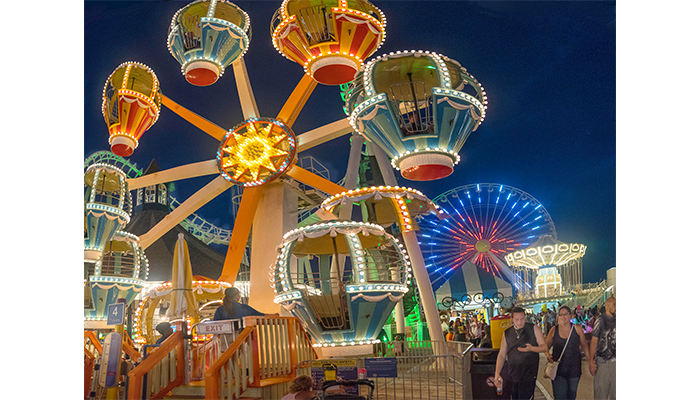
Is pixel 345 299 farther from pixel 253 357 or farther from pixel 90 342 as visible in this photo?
pixel 90 342

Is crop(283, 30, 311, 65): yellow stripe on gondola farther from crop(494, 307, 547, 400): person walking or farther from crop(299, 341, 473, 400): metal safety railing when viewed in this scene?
crop(494, 307, 547, 400): person walking

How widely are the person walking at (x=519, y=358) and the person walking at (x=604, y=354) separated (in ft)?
1.83

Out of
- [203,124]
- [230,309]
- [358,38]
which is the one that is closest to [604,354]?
[230,309]

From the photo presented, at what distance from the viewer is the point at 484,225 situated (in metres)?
20.3

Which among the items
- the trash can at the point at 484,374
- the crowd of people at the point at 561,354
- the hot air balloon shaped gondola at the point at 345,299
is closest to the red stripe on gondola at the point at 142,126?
the hot air balloon shaped gondola at the point at 345,299

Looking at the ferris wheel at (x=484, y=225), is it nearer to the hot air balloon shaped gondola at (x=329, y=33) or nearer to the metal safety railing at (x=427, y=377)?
the metal safety railing at (x=427, y=377)

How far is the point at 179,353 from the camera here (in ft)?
23.4

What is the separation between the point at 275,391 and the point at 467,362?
8.28 feet

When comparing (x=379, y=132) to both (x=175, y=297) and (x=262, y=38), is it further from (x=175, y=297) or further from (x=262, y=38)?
(x=262, y=38)

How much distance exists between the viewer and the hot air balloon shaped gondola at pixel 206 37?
10414 mm

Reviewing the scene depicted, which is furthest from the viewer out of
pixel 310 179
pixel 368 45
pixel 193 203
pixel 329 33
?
pixel 193 203

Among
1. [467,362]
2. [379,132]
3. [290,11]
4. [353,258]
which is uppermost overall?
[290,11]

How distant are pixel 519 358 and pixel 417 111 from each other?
348 cm

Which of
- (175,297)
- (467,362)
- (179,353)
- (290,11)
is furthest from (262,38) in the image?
(467,362)
